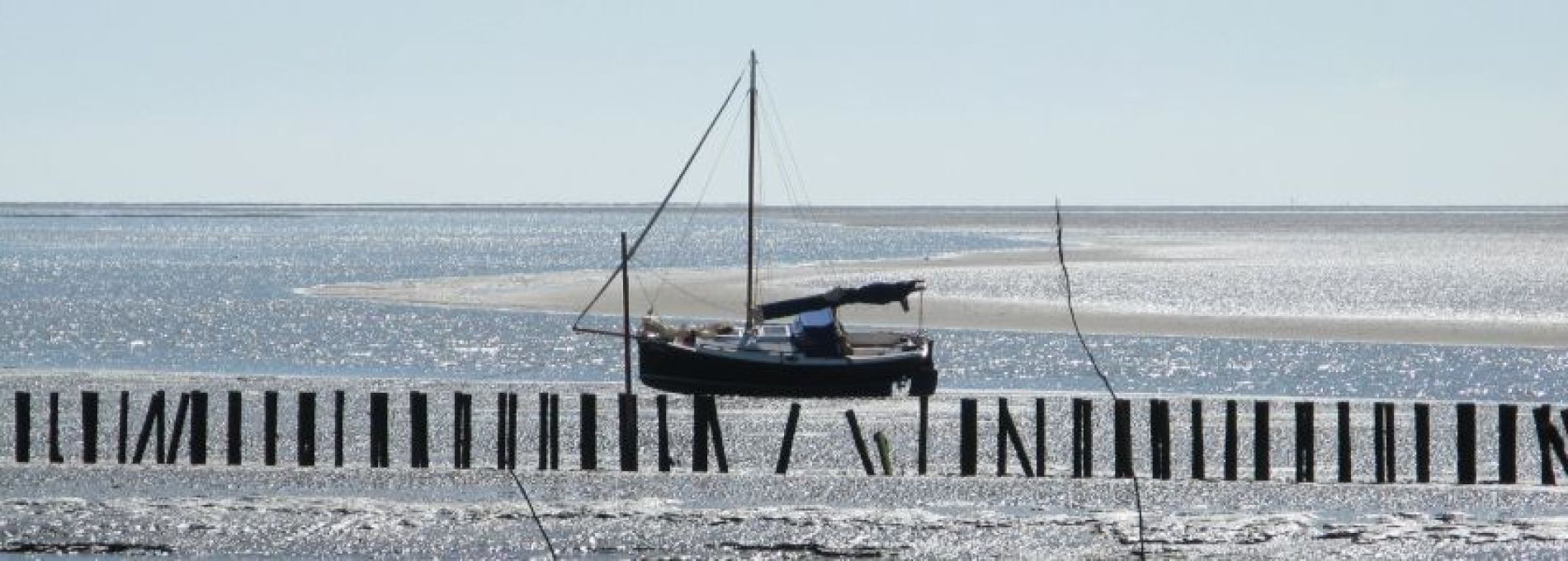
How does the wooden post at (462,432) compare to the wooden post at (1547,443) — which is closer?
the wooden post at (1547,443)

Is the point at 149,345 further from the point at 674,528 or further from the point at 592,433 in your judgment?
the point at 674,528

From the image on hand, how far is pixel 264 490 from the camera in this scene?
28906mm

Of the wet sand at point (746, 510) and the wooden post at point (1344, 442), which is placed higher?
the wooden post at point (1344, 442)

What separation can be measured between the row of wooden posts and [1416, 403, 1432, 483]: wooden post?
15 mm

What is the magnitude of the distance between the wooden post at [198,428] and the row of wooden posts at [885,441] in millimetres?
11

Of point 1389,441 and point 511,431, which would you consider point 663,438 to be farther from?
point 1389,441

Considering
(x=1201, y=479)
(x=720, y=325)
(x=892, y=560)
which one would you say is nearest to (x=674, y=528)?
(x=892, y=560)

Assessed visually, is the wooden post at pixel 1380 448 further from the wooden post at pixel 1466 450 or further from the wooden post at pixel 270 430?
the wooden post at pixel 270 430

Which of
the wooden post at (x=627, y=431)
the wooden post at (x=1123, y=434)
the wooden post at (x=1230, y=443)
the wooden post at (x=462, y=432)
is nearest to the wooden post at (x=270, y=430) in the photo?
the wooden post at (x=462, y=432)

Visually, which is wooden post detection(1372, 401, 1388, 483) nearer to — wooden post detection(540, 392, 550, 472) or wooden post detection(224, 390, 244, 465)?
wooden post detection(540, 392, 550, 472)

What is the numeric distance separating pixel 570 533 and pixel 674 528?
1.16m

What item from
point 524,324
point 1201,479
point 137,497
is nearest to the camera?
point 137,497

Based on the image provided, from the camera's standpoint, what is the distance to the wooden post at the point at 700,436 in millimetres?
31766

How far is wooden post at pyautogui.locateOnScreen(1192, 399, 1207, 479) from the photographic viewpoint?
101 ft
